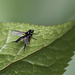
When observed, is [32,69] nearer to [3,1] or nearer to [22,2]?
[22,2]

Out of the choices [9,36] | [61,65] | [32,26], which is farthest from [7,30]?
[61,65]

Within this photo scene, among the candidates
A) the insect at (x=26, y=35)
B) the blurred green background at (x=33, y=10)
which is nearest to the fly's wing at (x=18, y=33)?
the insect at (x=26, y=35)

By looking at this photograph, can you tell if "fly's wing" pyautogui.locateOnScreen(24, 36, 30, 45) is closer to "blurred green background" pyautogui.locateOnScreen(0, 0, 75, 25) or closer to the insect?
the insect

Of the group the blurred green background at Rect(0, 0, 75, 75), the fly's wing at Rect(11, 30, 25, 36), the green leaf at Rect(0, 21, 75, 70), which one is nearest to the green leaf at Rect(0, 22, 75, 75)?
the green leaf at Rect(0, 21, 75, 70)

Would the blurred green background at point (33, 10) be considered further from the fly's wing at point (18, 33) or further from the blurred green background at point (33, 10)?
the fly's wing at point (18, 33)

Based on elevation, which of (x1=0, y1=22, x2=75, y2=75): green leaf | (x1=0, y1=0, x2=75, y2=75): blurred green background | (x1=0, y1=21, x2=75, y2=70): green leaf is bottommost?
(x1=0, y1=22, x2=75, y2=75): green leaf
